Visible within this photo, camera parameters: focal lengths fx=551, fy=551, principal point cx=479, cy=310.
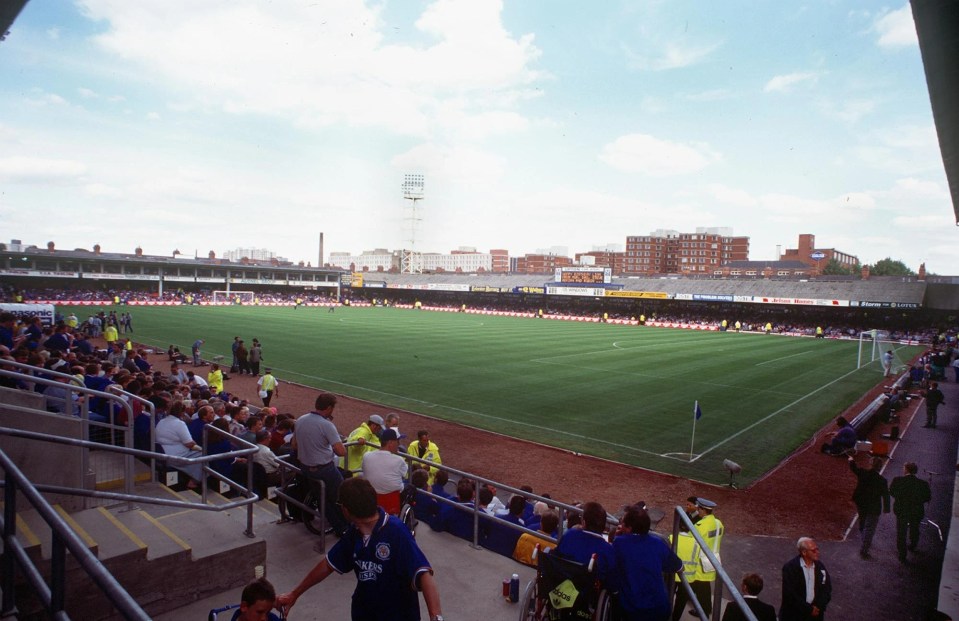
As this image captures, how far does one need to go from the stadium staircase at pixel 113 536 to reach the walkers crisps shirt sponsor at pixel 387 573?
Result: 2.00 meters

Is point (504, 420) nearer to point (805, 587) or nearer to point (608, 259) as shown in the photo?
point (805, 587)

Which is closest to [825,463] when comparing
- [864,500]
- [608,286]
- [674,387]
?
[864,500]

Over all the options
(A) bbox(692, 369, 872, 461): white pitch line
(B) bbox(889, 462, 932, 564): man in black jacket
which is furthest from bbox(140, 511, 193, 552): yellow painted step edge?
(A) bbox(692, 369, 872, 461): white pitch line

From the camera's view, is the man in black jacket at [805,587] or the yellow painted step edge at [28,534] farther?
the man in black jacket at [805,587]

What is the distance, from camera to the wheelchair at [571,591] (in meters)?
4.03

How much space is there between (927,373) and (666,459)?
21.9 m

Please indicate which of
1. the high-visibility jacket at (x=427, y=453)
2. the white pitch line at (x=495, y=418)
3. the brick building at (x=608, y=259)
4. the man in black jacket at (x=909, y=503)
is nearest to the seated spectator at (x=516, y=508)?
the high-visibility jacket at (x=427, y=453)

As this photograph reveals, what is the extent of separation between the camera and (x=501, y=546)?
23.4ft

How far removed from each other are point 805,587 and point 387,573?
498 centimetres

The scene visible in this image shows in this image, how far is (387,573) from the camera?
10.9ft

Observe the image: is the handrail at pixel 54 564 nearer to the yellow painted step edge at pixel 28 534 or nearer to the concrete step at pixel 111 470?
the yellow painted step edge at pixel 28 534

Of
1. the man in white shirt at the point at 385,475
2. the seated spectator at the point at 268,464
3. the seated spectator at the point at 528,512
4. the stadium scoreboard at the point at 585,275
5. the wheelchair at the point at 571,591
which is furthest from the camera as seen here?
the stadium scoreboard at the point at 585,275

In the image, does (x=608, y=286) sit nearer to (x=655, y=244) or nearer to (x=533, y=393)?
(x=533, y=393)

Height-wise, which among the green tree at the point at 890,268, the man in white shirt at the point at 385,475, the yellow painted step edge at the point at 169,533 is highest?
the green tree at the point at 890,268
